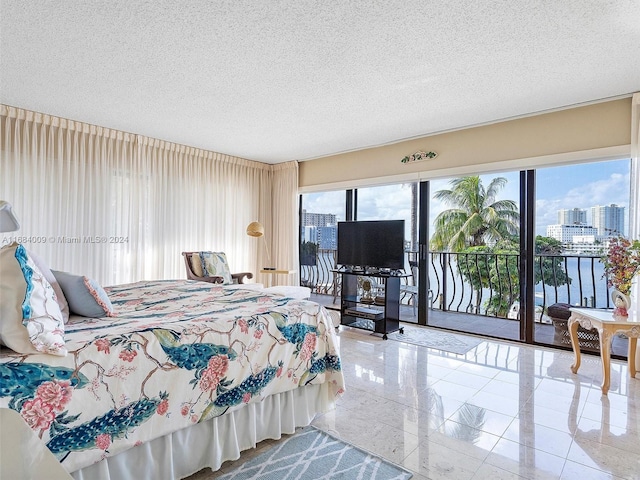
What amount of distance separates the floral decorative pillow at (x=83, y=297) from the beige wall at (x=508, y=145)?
394cm

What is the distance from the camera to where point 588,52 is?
8.70ft

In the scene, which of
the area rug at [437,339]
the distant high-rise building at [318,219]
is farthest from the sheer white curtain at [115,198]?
the area rug at [437,339]

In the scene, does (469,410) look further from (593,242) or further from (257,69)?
(257,69)

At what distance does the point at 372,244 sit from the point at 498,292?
1.85 meters

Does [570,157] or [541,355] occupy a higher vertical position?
[570,157]

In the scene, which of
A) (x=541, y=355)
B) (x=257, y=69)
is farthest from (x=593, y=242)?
(x=257, y=69)

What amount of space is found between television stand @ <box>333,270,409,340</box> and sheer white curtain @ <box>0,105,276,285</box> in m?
2.09

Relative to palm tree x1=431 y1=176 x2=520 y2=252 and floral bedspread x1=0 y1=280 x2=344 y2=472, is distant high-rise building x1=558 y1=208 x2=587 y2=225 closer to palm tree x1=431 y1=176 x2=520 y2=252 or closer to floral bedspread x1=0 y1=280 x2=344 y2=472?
palm tree x1=431 y1=176 x2=520 y2=252

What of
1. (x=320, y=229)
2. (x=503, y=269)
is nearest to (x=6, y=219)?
(x=503, y=269)

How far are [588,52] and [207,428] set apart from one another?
11.4 ft

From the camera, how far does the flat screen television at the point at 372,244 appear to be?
454cm

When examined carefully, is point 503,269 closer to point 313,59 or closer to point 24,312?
point 313,59

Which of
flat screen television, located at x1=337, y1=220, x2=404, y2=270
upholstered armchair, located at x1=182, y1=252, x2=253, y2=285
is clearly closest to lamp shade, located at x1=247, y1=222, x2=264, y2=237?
upholstered armchair, located at x1=182, y1=252, x2=253, y2=285

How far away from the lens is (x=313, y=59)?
9.12 feet
